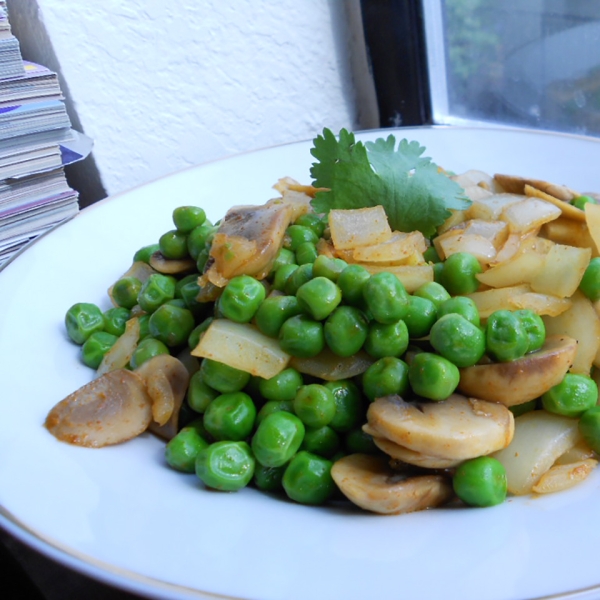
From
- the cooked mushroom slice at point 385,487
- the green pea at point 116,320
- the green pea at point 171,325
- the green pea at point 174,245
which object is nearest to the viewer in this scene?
the cooked mushroom slice at point 385,487

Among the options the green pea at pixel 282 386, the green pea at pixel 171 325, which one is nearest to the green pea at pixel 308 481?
the green pea at pixel 282 386

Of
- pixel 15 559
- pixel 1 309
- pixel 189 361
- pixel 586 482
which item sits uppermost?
pixel 1 309

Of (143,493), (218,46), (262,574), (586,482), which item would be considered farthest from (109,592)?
(218,46)

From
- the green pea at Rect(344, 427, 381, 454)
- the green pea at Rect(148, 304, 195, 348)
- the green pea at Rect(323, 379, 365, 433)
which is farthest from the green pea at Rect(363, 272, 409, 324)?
the green pea at Rect(148, 304, 195, 348)

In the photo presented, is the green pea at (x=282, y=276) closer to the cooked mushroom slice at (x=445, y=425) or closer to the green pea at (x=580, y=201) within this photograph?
the cooked mushroom slice at (x=445, y=425)

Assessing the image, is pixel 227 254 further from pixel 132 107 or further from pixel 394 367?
pixel 132 107

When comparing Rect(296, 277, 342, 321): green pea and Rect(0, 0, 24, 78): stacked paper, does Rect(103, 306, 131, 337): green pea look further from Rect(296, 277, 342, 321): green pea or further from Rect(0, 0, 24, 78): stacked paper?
Rect(0, 0, 24, 78): stacked paper
